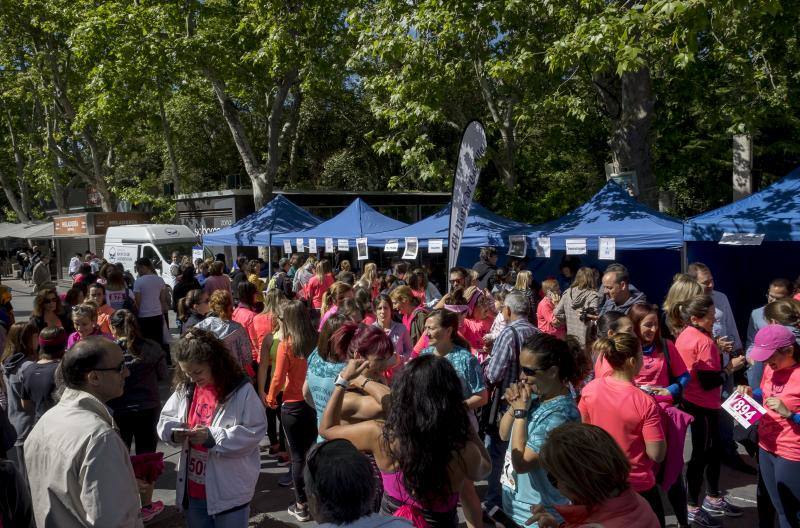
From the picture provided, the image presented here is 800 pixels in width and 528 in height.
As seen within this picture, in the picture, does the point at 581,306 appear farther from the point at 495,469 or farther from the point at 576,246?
the point at 576,246

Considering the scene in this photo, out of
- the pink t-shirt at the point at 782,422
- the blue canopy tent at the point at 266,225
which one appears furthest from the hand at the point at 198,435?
the blue canopy tent at the point at 266,225

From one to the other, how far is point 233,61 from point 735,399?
15444mm

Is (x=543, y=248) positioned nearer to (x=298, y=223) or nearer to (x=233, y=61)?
(x=298, y=223)

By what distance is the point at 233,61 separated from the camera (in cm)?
1666

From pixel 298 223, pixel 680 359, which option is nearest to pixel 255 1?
pixel 298 223

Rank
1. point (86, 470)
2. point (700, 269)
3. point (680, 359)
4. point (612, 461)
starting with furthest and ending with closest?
point (700, 269) → point (680, 359) → point (86, 470) → point (612, 461)

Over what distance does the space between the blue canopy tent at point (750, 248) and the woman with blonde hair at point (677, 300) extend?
8.82 ft

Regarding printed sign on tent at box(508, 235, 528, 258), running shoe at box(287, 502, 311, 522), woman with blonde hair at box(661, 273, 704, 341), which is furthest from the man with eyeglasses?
printed sign on tent at box(508, 235, 528, 258)

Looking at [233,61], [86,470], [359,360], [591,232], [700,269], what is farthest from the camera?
[233,61]

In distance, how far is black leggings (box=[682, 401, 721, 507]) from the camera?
4535 millimetres

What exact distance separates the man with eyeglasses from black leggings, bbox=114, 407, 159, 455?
216 cm

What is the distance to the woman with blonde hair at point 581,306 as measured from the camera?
20.9ft

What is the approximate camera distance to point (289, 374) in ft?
15.9

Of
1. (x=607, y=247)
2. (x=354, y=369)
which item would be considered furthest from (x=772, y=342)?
(x=607, y=247)
